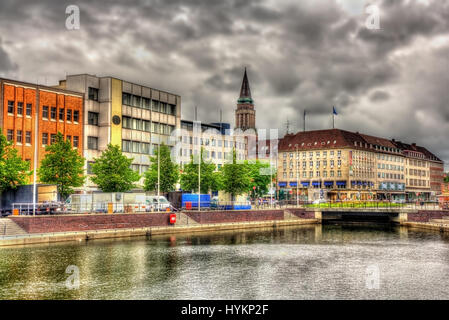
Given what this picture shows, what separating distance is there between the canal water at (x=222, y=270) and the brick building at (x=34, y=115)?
33.5 m

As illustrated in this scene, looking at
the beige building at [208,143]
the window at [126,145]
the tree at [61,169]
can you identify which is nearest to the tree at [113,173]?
the tree at [61,169]

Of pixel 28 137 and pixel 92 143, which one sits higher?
pixel 92 143

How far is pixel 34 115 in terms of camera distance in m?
78.4

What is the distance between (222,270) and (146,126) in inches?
2585

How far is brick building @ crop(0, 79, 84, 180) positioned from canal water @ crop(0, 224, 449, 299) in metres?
33.5

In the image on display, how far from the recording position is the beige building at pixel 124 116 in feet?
290

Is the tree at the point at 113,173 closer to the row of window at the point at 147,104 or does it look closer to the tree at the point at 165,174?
the tree at the point at 165,174

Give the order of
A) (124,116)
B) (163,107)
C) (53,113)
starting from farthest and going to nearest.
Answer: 1. (163,107)
2. (124,116)
3. (53,113)

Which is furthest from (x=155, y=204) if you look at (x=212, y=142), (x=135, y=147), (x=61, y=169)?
(x=212, y=142)

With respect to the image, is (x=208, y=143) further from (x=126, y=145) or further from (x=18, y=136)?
(x=18, y=136)

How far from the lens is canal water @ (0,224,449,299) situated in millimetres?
28297

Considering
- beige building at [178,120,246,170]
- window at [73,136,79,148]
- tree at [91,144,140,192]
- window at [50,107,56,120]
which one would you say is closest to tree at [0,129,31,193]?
tree at [91,144,140,192]

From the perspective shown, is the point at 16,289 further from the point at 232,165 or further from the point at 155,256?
the point at 232,165
